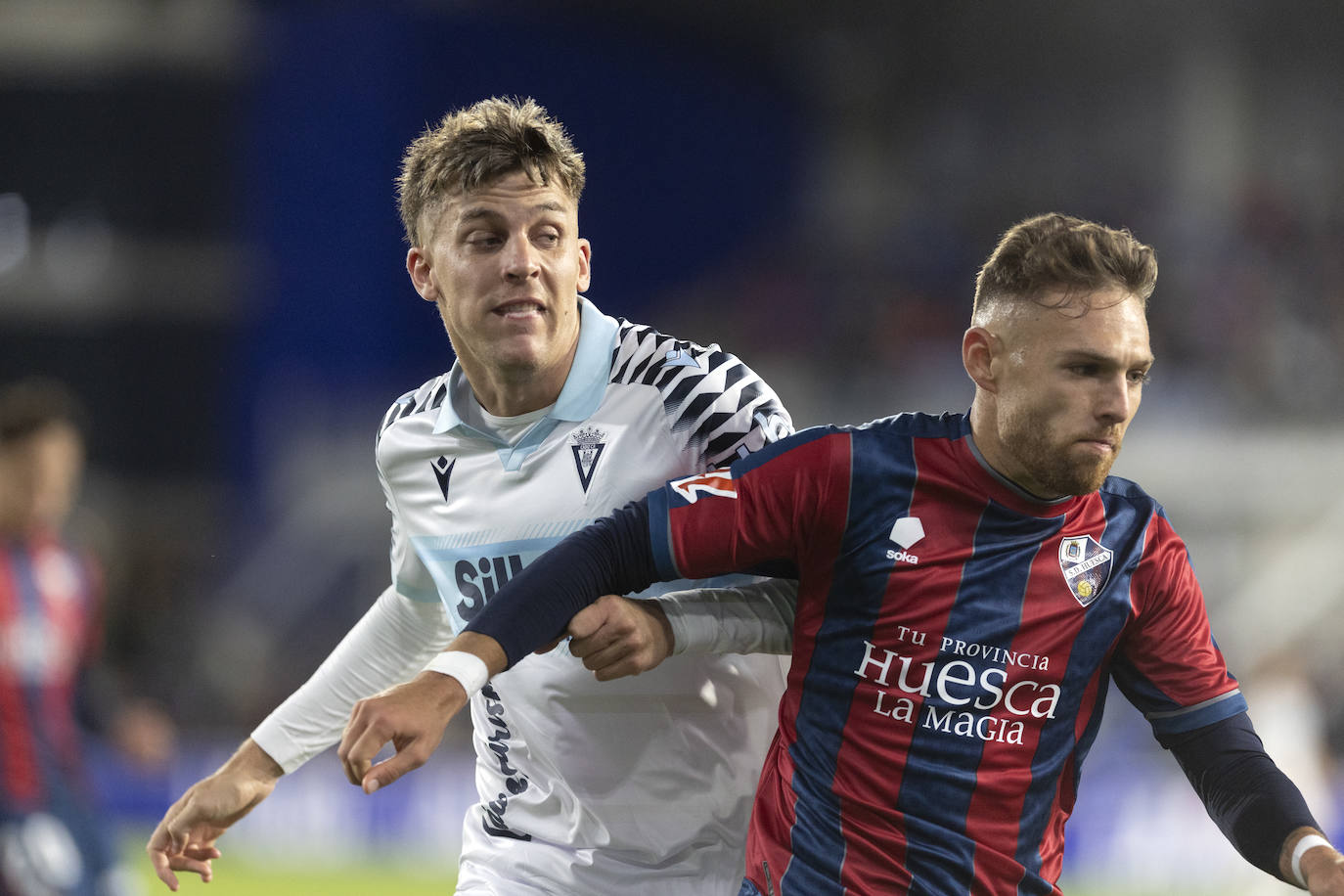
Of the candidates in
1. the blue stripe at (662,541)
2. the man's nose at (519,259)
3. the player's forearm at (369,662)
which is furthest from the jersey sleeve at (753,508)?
the player's forearm at (369,662)

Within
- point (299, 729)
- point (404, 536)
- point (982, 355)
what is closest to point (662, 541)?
point (982, 355)

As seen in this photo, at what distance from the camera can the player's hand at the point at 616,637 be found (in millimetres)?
2717

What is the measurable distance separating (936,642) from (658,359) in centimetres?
92

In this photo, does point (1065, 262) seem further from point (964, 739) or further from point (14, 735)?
point (14, 735)

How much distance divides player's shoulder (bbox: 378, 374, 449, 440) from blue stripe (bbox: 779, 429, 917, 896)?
3.22ft

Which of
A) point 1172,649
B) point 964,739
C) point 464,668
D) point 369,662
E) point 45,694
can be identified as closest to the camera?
point 464,668

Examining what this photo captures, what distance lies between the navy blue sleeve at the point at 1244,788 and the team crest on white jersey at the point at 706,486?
955mm

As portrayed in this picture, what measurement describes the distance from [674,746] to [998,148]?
53.8ft

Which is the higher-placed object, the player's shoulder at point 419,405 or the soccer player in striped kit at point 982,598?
the player's shoulder at point 419,405

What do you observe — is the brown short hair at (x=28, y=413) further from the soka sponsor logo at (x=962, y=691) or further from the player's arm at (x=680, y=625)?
the soka sponsor logo at (x=962, y=691)

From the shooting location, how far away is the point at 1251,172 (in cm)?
1628

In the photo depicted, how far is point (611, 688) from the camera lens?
3305 millimetres

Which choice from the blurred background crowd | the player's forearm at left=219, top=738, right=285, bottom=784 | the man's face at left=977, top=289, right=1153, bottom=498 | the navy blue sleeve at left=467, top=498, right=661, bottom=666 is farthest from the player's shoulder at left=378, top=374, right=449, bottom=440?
the blurred background crowd

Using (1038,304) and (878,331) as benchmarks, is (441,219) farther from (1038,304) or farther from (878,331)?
(878,331)
